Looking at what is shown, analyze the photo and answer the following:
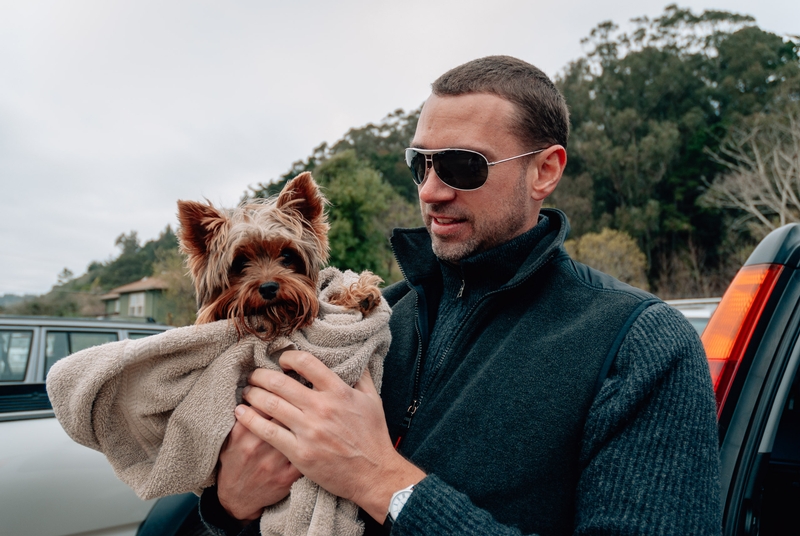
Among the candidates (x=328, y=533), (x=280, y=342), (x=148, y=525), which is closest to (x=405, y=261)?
(x=280, y=342)

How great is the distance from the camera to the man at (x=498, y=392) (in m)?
1.51

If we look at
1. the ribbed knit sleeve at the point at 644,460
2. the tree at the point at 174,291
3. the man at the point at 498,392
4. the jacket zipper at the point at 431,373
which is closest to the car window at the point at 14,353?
the man at the point at 498,392

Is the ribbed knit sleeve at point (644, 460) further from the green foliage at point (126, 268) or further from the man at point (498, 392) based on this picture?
the green foliage at point (126, 268)

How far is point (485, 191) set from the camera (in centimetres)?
226

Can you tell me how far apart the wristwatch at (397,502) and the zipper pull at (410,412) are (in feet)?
1.13

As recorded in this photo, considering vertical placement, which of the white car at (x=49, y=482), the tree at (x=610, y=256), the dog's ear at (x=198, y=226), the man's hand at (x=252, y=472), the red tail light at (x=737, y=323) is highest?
the dog's ear at (x=198, y=226)

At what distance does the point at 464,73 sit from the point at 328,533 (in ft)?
6.26

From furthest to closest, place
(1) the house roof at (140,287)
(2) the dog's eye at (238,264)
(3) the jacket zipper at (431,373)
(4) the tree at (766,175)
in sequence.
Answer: (4) the tree at (766,175), (1) the house roof at (140,287), (2) the dog's eye at (238,264), (3) the jacket zipper at (431,373)

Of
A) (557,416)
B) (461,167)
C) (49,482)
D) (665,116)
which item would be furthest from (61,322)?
(665,116)

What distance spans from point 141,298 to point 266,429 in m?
38.9

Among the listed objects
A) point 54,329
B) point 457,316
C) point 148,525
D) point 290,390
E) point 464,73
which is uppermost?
point 464,73

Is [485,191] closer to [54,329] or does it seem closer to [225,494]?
[225,494]

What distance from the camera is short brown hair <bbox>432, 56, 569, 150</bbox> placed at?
227 centimetres

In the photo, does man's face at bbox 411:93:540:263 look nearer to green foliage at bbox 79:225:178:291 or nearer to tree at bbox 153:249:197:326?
tree at bbox 153:249:197:326
